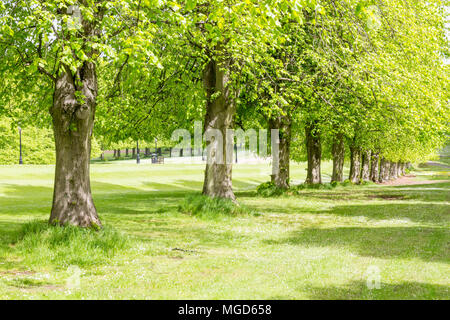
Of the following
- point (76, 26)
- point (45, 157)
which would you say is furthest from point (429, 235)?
point (45, 157)

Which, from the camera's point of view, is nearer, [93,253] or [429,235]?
[93,253]

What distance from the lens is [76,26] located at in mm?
10555

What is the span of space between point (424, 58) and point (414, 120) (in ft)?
17.8

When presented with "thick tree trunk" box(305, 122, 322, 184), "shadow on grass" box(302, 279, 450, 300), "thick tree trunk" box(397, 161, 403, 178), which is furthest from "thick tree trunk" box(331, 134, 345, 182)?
"thick tree trunk" box(397, 161, 403, 178)

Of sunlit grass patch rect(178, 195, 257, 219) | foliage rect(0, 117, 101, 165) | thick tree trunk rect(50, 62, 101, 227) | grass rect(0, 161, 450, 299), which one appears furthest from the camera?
foliage rect(0, 117, 101, 165)

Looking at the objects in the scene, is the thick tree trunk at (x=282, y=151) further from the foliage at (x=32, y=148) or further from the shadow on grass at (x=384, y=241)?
the foliage at (x=32, y=148)

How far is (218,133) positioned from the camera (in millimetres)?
22219

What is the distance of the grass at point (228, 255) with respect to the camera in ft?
30.5

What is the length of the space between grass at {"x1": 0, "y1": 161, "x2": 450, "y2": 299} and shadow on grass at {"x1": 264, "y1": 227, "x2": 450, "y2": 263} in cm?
3

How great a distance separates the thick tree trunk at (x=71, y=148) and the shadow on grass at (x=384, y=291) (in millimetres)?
7704

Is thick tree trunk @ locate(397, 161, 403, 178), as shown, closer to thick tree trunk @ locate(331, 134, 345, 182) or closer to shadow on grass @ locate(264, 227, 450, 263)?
thick tree trunk @ locate(331, 134, 345, 182)

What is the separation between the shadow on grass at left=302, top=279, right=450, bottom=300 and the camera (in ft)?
28.8

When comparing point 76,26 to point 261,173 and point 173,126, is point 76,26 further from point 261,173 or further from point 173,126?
point 261,173
